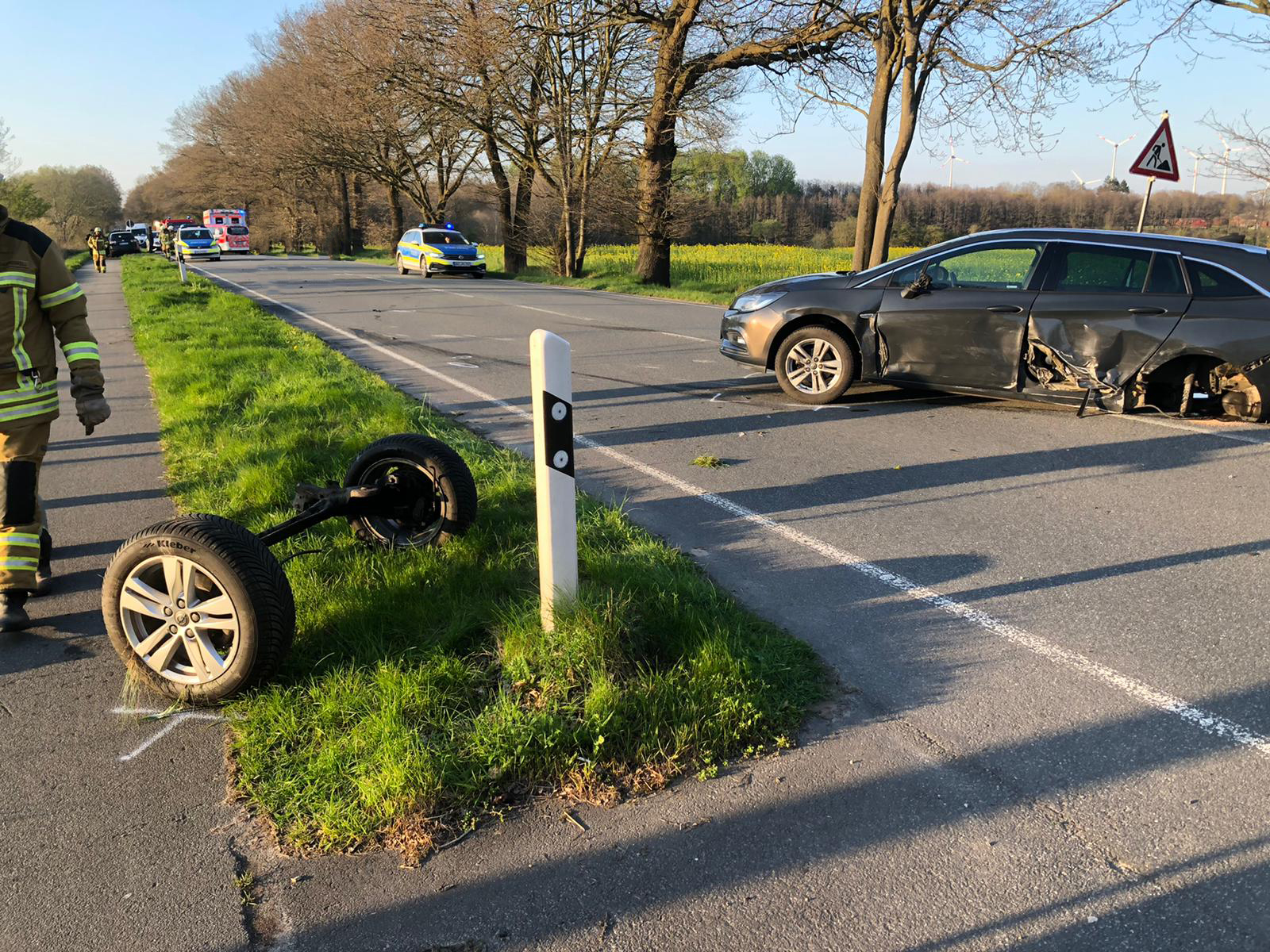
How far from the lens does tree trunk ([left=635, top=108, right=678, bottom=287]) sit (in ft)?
84.0

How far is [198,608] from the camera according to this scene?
327cm

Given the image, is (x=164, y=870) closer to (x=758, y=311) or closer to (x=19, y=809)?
(x=19, y=809)

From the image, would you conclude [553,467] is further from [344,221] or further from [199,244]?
[344,221]

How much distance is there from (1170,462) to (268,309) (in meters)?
17.1

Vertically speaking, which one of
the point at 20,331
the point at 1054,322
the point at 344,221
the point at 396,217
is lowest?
the point at 1054,322

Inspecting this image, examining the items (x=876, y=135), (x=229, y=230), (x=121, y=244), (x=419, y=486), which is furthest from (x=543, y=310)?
(x=121, y=244)

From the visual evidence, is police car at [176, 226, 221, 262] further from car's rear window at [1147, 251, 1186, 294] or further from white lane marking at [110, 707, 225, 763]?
white lane marking at [110, 707, 225, 763]

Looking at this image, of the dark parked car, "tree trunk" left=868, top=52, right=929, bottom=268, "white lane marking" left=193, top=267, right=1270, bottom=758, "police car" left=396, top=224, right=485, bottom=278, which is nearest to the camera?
"white lane marking" left=193, top=267, right=1270, bottom=758

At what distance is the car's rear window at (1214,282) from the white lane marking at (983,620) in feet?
14.9

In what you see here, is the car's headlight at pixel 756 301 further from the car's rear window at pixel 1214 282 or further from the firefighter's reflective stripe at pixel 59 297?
the firefighter's reflective stripe at pixel 59 297

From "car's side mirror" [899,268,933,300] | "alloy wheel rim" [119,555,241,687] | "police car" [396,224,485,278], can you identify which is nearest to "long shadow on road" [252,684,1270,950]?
"alloy wheel rim" [119,555,241,687]

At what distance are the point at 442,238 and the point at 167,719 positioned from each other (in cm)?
3055

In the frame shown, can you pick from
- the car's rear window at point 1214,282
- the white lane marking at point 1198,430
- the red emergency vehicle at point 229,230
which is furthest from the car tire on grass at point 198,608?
the red emergency vehicle at point 229,230

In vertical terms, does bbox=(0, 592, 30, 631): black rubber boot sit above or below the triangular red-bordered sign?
below
